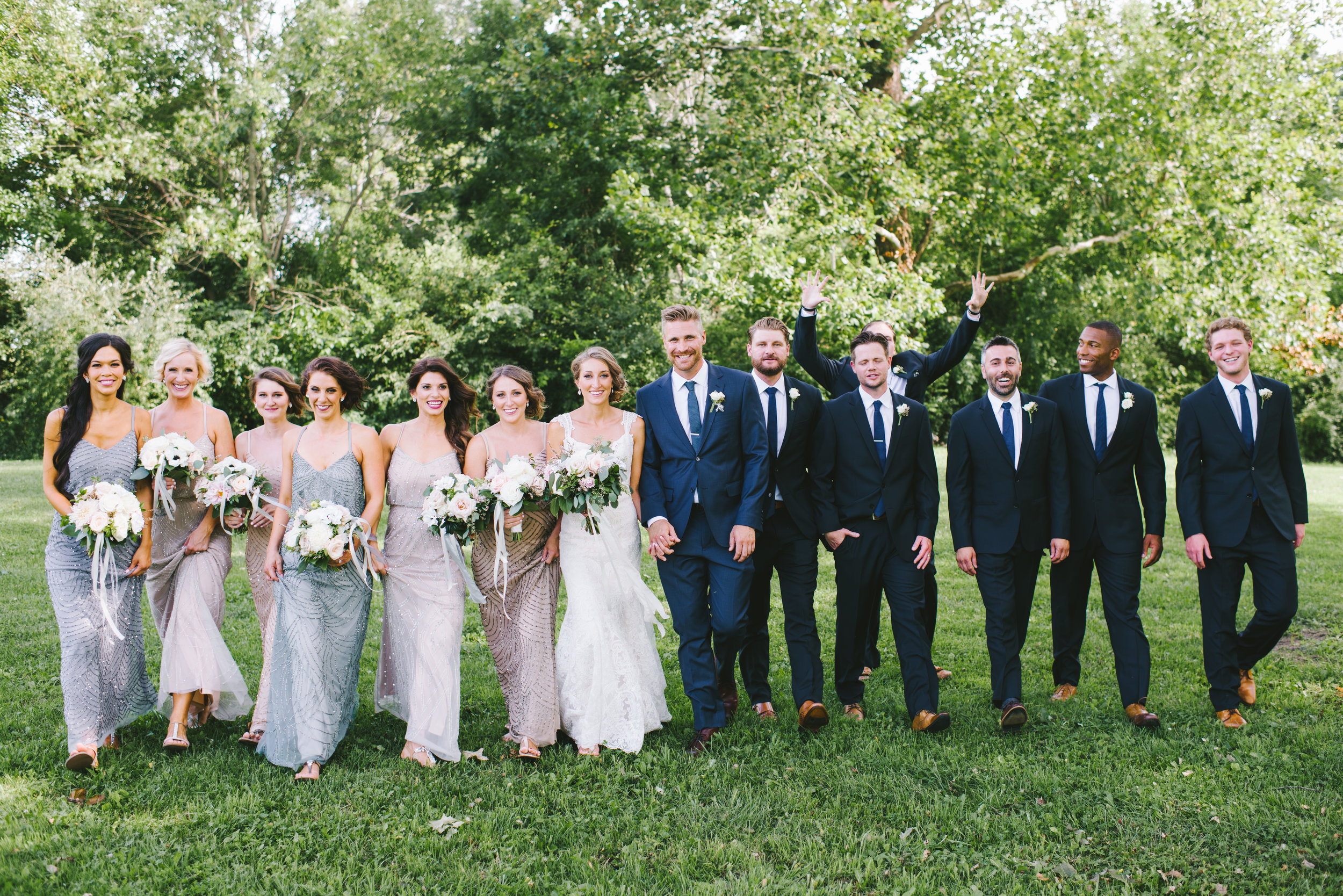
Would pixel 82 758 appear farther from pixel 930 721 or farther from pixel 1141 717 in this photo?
pixel 1141 717

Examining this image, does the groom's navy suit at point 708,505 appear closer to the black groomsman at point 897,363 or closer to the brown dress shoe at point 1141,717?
the black groomsman at point 897,363

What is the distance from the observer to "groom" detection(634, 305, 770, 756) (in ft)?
17.6

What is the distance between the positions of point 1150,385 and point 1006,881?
100 feet

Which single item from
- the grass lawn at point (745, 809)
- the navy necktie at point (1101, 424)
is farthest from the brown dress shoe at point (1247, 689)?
the navy necktie at point (1101, 424)

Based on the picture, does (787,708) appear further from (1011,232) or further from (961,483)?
(1011,232)

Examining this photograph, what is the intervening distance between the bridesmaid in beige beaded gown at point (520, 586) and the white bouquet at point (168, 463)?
5.07ft

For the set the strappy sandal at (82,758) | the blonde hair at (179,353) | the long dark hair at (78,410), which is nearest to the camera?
the strappy sandal at (82,758)

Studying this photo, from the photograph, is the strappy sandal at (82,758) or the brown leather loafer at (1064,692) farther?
the brown leather loafer at (1064,692)

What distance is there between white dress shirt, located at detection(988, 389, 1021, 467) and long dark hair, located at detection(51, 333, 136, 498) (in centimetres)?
499

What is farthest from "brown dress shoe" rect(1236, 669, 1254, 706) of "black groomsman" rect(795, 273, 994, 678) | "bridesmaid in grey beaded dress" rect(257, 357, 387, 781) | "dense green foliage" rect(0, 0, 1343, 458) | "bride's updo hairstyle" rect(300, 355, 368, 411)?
"dense green foliage" rect(0, 0, 1343, 458)

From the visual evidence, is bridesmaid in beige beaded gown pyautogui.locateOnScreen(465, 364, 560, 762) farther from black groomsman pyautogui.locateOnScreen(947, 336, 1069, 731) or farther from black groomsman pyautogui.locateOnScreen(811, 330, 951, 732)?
black groomsman pyautogui.locateOnScreen(947, 336, 1069, 731)

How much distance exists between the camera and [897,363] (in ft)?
23.4

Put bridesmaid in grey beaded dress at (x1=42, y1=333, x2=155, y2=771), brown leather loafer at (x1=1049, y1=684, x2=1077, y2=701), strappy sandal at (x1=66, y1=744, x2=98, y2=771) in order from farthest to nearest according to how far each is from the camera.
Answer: brown leather loafer at (x1=1049, y1=684, x2=1077, y2=701), bridesmaid in grey beaded dress at (x1=42, y1=333, x2=155, y2=771), strappy sandal at (x1=66, y1=744, x2=98, y2=771)

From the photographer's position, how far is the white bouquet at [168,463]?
17.5 feet
